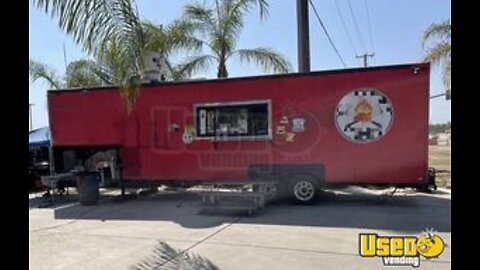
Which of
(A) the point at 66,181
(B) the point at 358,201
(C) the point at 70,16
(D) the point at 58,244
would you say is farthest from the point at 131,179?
(C) the point at 70,16

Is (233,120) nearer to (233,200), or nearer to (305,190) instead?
(233,200)

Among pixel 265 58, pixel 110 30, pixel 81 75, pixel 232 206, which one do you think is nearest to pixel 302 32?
pixel 265 58

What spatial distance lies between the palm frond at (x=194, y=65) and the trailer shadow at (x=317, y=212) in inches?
229

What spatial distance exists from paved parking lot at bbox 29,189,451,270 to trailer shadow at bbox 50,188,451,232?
0.06 ft

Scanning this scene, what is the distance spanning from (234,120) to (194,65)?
6.01 meters

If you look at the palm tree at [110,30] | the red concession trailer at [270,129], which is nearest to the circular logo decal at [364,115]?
the red concession trailer at [270,129]

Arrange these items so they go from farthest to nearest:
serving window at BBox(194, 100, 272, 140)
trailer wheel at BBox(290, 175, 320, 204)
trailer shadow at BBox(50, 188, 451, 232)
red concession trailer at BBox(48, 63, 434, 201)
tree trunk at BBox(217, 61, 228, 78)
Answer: tree trunk at BBox(217, 61, 228, 78) → serving window at BBox(194, 100, 272, 140) → trailer wheel at BBox(290, 175, 320, 204) → red concession trailer at BBox(48, 63, 434, 201) → trailer shadow at BBox(50, 188, 451, 232)

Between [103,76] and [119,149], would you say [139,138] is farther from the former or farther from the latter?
[103,76]

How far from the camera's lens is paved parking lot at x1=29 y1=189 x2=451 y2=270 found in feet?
20.1

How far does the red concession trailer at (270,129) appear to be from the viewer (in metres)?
10.1

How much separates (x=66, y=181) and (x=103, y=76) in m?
7.35

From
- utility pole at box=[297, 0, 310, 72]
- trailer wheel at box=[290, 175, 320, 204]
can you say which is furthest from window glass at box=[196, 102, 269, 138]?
utility pole at box=[297, 0, 310, 72]

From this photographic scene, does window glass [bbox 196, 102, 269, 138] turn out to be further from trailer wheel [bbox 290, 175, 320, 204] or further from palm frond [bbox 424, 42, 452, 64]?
palm frond [bbox 424, 42, 452, 64]

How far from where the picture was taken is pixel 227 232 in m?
7.82
